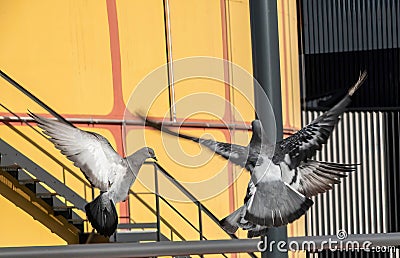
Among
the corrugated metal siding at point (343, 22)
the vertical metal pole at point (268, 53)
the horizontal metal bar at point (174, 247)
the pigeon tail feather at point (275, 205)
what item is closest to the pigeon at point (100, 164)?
the pigeon tail feather at point (275, 205)

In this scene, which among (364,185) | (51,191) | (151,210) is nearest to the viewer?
(51,191)

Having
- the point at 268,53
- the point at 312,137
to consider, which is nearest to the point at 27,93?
the point at 312,137

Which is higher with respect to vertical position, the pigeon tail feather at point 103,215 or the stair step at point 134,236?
the pigeon tail feather at point 103,215

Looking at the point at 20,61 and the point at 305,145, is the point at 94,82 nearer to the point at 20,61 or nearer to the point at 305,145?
the point at 20,61

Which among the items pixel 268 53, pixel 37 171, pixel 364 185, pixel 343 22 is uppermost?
pixel 343 22

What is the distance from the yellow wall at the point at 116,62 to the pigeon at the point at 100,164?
5.06 m

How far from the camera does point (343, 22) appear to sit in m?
20.1

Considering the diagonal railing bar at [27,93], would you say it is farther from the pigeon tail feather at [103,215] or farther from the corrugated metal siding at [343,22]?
the corrugated metal siding at [343,22]

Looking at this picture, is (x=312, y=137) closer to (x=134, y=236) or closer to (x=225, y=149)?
(x=225, y=149)

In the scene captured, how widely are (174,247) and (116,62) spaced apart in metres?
9.30

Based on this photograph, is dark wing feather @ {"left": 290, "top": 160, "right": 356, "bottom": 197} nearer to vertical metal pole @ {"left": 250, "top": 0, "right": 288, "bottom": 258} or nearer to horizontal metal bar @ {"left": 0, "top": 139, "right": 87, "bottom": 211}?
vertical metal pole @ {"left": 250, "top": 0, "right": 288, "bottom": 258}

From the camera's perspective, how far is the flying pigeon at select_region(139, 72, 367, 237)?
168 inches

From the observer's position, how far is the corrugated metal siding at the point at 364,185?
19906mm

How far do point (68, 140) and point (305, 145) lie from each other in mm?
1126
